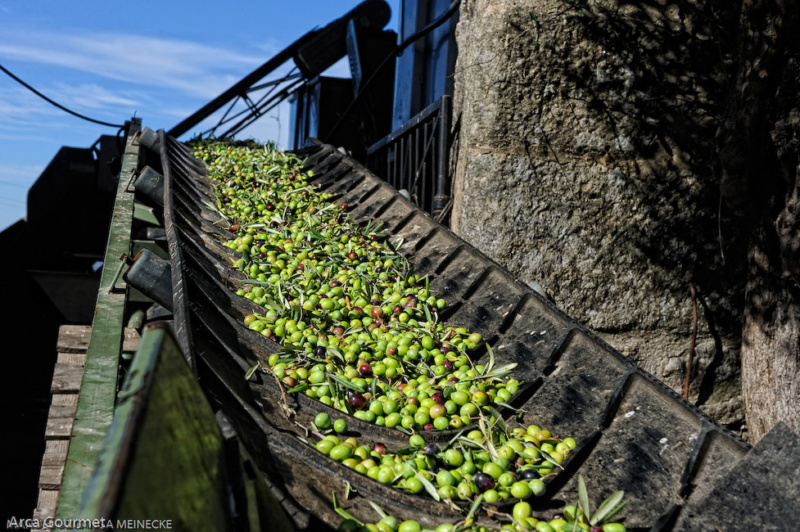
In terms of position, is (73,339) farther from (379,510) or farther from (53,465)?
(379,510)

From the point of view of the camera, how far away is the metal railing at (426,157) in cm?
593

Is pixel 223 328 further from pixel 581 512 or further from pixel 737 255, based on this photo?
pixel 737 255

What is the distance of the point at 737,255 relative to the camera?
484cm

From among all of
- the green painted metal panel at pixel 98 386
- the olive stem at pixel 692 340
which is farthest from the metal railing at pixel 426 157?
the green painted metal panel at pixel 98 386

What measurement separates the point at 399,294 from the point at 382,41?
10.9 metres

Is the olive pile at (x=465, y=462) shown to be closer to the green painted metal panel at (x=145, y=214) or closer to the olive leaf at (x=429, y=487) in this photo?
the olive leaf at (x=429, y=487)

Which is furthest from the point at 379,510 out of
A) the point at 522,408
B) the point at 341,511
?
the point at 522,408

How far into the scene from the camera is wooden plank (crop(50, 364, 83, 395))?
3.76 meters

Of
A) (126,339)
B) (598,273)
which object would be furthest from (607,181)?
(126,339)

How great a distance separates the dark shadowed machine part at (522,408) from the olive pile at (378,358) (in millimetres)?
89

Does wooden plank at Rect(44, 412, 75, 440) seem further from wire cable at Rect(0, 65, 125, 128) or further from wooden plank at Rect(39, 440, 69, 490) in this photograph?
wire cable at Rect(0, 65, 125, 128)

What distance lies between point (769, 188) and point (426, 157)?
3.65 m

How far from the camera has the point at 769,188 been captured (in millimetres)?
3545

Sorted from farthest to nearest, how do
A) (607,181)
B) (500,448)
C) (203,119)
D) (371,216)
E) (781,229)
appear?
(203,119) → (371,216) → (607,181) → (781,229) → (500,448)
